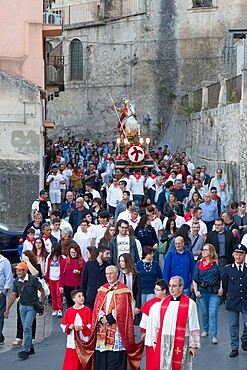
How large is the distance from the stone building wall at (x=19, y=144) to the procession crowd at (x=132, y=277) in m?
3.02

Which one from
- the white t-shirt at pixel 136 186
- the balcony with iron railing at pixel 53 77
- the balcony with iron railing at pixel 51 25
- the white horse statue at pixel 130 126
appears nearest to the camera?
the white t-shirt at pixel 136 186

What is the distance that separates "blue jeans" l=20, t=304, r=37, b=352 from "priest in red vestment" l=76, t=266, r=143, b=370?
2017 millimetres

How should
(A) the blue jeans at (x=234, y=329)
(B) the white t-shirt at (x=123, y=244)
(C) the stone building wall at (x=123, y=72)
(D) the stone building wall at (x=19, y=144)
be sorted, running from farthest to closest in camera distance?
(C) the stone building wall at (x=123, y=72)
(D) the stone building wall at (x=19, y=144)
(B) the white t-shirt at (x=123, y=244)
(A) the blue jeans at (x=234, y=329)

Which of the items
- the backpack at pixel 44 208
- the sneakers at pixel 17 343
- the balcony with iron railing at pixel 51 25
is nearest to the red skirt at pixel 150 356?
the sneakers at pixel 17 343

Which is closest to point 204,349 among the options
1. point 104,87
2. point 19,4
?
point 19,4

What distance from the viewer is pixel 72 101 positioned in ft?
164

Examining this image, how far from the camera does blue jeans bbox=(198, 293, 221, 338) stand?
46.3 feet

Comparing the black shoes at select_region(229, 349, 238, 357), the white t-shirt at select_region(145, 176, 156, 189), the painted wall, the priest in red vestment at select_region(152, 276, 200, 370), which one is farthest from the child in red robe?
the painted wall

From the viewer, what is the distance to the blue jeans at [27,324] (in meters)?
13.7

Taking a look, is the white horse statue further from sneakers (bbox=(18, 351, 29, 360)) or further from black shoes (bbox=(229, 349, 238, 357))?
black shoes (bbox=(229, 349, 238, 357))

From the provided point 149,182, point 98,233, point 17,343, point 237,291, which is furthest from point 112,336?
point 149,182

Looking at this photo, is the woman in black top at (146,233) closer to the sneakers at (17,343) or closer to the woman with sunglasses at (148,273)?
the woman with sunglasses at (148,273)

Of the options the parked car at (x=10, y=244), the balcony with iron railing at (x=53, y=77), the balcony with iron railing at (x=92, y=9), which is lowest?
the parked car at (x=10, y=244)

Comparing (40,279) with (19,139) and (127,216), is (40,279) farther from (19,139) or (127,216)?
(19,139)
